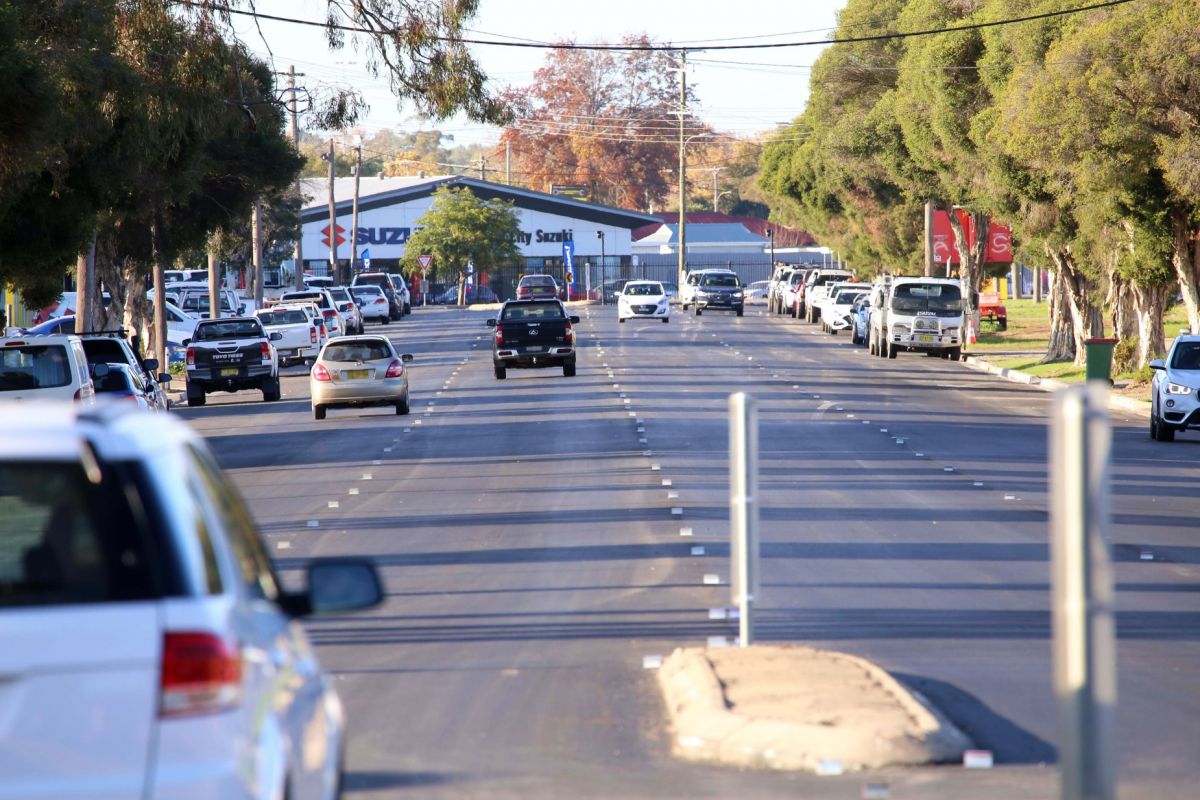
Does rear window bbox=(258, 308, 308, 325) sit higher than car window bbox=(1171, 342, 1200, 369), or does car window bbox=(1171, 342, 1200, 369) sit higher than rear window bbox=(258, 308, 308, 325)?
rear window bbox=(258, 308, 308, 325)

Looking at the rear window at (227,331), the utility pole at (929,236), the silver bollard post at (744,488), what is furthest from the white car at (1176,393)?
the utility pole at (929,236)

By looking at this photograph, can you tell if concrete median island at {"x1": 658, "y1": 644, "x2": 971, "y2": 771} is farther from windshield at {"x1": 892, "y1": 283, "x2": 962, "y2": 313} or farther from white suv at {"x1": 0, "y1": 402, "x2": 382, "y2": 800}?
windshield at {"x1": 892, "y1": 283, "x2": 962, "y2": 313}

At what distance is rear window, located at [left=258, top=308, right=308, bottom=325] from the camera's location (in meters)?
44.5

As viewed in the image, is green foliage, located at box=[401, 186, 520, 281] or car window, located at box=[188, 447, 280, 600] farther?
green foliage, located at box=[401, 186, 520, 281]

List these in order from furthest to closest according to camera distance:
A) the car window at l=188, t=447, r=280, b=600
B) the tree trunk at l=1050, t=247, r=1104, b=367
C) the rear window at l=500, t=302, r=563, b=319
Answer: the tree trunk at l=1050, t=247, r=1104, b=367 → the rear window at l=500, t=302, r=563, b=319 → the car window at l=188, t=447, r=280, b=600

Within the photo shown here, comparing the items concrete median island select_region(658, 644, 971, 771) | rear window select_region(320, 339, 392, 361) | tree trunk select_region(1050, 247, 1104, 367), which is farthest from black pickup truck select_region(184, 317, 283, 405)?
concrete median island select_region(658, 644, 971, 771)

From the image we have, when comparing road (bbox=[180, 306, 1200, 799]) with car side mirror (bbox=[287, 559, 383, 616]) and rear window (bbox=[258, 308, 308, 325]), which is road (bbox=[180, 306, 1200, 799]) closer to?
car side mirror (bbox=[287, 559, 383, 616])

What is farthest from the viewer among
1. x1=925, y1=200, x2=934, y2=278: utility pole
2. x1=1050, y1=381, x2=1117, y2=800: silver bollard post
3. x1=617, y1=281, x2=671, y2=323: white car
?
x1=617, y1=281, x2=671, y2=323: white car

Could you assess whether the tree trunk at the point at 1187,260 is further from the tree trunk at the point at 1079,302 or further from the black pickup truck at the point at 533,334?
the black pickup truck at the point at 533,334

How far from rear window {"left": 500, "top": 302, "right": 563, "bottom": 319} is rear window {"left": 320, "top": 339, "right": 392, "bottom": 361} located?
24.2 feet

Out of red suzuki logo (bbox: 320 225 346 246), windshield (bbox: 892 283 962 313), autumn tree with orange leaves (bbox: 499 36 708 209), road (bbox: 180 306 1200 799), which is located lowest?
road (bbox: 180 306 1200 799)

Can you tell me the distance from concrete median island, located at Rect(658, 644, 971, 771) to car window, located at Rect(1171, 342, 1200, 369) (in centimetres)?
1744

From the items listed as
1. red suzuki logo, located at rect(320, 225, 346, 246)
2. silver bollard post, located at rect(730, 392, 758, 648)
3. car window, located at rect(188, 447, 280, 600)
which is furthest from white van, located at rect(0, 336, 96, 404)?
red suzuki logo, located at rect(320, 225, 346, 246)

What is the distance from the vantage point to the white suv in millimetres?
3656
